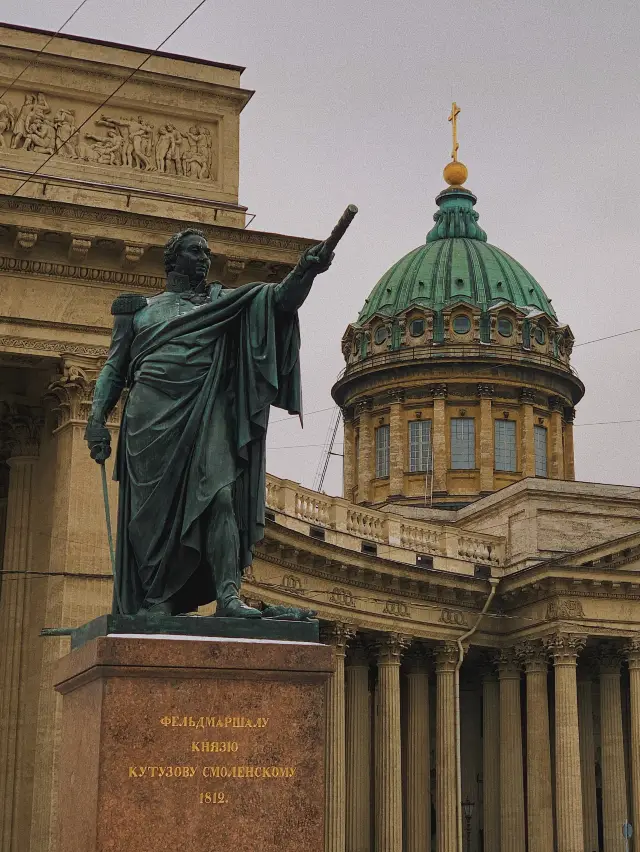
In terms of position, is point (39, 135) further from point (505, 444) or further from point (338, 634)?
point (505, 444)

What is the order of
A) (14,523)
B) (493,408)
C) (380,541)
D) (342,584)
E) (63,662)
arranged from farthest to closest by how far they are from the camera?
(493,408) → (380,541) → (342,584) → (14,523) → (63,662)

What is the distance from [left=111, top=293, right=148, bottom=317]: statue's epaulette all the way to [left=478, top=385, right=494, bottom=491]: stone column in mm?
61633

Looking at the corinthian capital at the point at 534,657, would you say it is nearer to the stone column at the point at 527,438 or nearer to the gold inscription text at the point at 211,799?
the stone column at the point at 527,438

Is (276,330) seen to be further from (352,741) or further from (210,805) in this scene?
(352,741)

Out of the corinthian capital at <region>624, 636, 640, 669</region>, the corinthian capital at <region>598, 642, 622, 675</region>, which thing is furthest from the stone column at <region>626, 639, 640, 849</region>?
the corinthian capital at <region>598, 642, 622, 675</region>

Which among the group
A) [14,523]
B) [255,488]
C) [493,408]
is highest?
[493,408]

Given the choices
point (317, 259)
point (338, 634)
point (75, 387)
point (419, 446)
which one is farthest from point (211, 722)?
point (419, 446)

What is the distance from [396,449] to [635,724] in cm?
2372

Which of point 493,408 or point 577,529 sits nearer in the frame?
point 577,529

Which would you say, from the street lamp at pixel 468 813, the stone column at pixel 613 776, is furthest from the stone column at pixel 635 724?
the street lamp at pixel 468 813

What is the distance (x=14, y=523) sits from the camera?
27953 mm

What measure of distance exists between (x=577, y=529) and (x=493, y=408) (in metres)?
15.6

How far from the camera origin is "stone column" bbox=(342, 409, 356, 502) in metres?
77.2

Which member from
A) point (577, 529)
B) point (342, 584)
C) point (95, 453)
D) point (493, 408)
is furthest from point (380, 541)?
point (95, 453)
